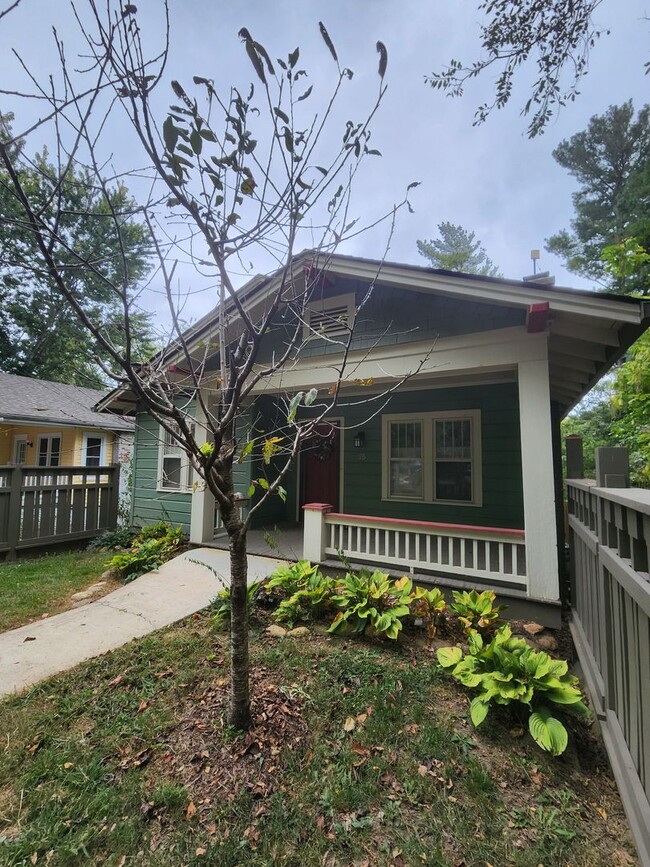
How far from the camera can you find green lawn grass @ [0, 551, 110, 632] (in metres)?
4.37

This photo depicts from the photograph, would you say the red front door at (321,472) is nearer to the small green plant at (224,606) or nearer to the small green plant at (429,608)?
the small green plant at (224,606)

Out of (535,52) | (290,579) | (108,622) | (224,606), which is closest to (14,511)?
(108,622)

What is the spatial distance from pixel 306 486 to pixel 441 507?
305 centimetres

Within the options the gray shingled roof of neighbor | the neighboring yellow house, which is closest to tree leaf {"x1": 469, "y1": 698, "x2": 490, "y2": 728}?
the gray shingled roof of neighbor

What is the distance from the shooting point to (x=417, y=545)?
Answer: 462cm

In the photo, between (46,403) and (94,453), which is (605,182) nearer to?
(94,453)

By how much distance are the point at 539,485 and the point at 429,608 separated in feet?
5.52

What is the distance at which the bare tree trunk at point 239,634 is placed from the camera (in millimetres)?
2225

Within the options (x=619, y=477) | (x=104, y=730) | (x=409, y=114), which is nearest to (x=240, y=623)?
(x=104, y=730)

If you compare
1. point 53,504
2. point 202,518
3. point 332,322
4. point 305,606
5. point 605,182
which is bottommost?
point 305,606

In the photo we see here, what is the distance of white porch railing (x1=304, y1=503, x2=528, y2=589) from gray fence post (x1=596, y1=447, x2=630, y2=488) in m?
2.14

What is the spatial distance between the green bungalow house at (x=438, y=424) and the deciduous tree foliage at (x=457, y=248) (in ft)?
70.4

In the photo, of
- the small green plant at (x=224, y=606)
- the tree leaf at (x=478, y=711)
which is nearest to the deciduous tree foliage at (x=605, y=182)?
the tree leaf at (x=478, y=711)

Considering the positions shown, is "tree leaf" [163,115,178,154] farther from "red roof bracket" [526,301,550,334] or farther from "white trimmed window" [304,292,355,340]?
"white trimmed window" [304,292,355,340]
